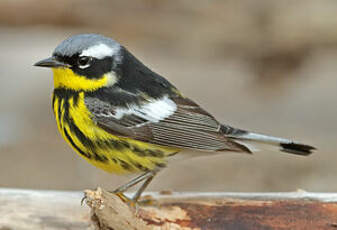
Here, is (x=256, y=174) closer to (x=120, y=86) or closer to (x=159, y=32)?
(x=159, y=32)

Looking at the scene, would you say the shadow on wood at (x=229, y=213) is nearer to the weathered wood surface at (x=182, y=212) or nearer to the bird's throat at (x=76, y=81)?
the weathered wood surface at (x=182, y=212)

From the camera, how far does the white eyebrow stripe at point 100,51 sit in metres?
3.73

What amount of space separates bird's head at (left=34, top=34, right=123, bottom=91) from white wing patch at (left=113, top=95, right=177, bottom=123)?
170mm

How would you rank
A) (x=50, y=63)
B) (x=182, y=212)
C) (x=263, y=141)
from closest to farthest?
(x=50, y=63)
(x=182, y=212)
(x=263, y=141)

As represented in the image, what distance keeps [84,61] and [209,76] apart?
3.75 meters

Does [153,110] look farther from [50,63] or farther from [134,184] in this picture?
[50,63]

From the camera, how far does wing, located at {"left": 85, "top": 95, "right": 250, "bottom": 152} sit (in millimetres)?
3779

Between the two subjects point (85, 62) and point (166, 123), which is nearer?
point (85, 62)

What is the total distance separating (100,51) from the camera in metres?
3.79

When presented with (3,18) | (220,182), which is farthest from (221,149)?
(3,18)

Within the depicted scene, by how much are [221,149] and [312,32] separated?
8.51ft

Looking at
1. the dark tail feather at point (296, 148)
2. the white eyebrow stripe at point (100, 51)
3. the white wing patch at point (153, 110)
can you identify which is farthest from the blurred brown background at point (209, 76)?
the white eyebrow stripe at point (100, 51)

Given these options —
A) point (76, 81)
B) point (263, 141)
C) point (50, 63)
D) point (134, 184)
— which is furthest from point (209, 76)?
point (50, 63)

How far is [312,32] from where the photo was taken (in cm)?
614
